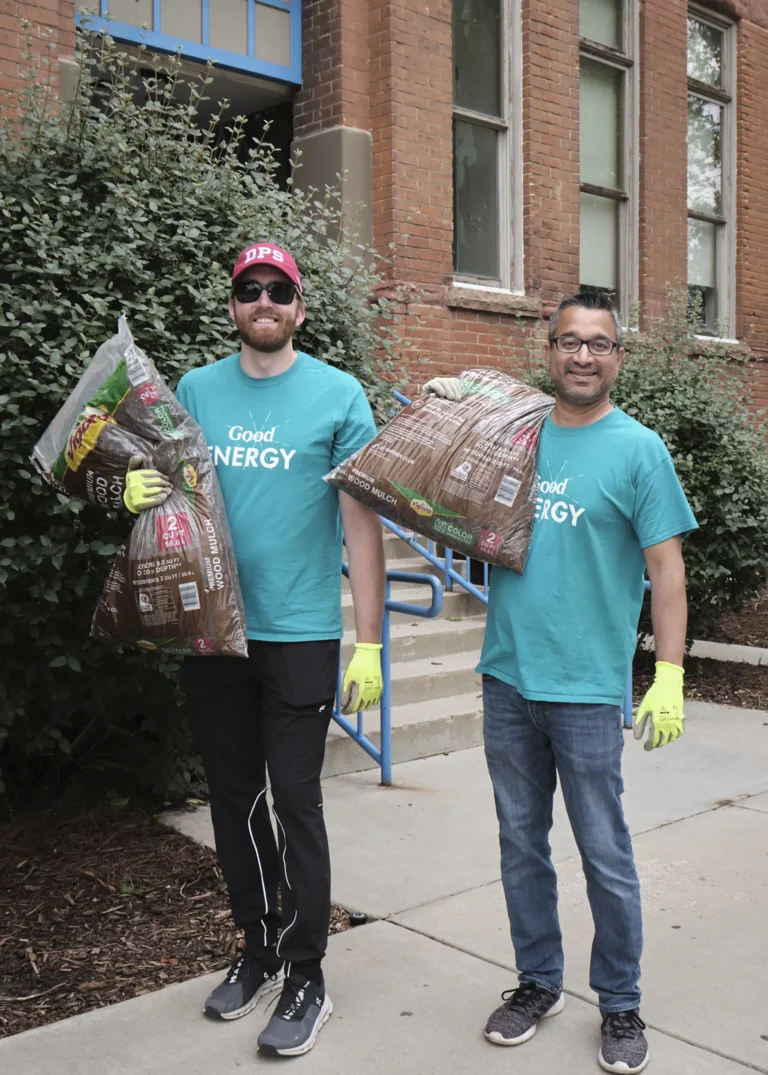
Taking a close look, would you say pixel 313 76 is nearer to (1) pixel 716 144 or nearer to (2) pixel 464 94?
(2) pixel 464 94

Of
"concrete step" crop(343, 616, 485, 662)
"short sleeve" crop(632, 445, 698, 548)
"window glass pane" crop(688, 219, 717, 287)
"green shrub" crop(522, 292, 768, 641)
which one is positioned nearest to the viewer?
"short sleeve" crop(632, 445, 698, 548)

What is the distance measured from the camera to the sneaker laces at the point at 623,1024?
2793mm

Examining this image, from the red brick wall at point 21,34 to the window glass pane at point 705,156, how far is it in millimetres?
7271

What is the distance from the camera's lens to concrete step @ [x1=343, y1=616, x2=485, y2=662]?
6.37m

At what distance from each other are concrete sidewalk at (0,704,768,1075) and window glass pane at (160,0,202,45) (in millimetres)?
5268

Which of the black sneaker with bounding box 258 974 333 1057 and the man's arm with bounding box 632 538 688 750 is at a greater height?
the man's arm with bounding box 632 538 688 750

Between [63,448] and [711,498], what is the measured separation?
5106 millimetres

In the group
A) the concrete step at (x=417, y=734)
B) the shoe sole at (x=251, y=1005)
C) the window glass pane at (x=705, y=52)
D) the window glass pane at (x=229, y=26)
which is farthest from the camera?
the window glass pane at (x=705, y=52)

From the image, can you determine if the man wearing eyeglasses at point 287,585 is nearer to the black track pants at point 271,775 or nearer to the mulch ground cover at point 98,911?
the black track pants at point 271,775

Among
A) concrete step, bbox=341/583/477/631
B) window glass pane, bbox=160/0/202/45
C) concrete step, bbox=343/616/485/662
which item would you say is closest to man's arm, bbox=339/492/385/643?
concrete step, bbox=343/616/485/662

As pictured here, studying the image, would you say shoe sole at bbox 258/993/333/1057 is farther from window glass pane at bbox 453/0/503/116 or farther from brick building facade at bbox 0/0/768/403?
window glass pane at bbox 453/0/503/116

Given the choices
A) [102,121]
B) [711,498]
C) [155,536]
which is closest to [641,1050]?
[155,536]

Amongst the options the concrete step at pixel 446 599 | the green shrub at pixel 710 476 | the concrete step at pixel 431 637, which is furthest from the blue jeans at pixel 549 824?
the green shrub at pixel 710 476

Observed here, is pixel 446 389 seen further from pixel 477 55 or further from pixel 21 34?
pixel 477 55
